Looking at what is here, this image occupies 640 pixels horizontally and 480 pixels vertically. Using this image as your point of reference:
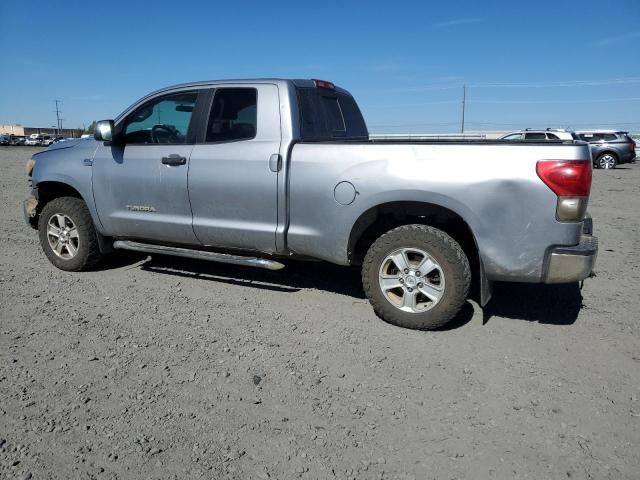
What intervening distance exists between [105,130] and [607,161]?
922 inches

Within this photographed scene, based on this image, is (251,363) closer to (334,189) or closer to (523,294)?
(334,189)

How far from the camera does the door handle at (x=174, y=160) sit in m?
4.79

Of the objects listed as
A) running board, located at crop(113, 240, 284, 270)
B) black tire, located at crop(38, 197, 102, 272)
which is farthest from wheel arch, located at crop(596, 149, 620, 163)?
black tire, located at crop(38, 197, 102, 272)

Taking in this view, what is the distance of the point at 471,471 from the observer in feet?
7.90

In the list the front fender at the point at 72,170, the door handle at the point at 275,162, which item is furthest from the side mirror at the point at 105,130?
the door handle at the point at 275,162

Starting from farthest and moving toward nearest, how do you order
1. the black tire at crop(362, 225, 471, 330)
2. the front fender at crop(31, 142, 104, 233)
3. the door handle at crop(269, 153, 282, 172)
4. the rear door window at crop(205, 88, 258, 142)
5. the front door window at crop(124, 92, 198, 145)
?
the front fender at crop(31, 142, 104, 233)
the front door window at crop(124, 92, 198, 145)
the rear door window at crop(205, 88, 258, 142)
the door handle at crop(269, 153, 282, 172)
the black tire at crop(362, 225, 471, 330)

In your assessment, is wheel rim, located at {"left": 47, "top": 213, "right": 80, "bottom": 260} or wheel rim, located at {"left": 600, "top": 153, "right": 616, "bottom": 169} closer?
wheel rim, located at {"left": 47, "top": 213, "right": 80, "bottom": 260}

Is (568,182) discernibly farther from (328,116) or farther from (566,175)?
(328,116)

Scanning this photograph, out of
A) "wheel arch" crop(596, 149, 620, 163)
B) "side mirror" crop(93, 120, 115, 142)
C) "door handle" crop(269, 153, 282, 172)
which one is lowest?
"wheel arch" crop(596, 149, 620, 163)

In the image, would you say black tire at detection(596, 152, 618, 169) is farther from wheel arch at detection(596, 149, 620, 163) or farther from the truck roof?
the truck roof

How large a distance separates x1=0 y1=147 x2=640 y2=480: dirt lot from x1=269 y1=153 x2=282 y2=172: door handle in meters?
1.23

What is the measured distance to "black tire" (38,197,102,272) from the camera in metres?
5.43

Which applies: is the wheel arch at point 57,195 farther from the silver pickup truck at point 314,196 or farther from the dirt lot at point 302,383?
the dirt lot at point 302,383

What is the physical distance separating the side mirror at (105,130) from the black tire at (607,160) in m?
23.2
